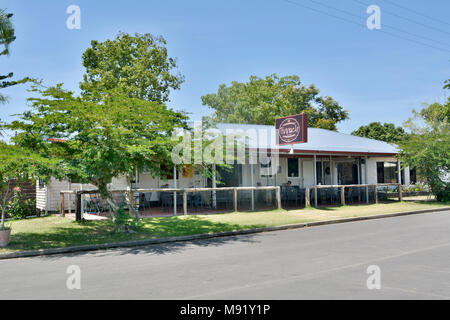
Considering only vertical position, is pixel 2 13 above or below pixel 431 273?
above

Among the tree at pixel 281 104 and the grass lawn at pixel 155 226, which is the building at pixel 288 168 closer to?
the grass lawn at pixel 155 226

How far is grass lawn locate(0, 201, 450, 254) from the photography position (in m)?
10.6

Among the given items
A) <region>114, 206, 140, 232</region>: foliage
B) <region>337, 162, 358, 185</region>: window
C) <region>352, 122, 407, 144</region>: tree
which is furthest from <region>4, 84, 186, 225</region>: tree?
<region>352, 122, 407, 144</region>: tree

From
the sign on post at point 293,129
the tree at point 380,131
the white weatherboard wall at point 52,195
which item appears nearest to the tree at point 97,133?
the white weatherboard wall at point 52,195

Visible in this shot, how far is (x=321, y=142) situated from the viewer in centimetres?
2341

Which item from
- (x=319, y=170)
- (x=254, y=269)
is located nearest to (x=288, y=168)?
(x=319, y=170)

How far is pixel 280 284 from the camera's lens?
226 inches

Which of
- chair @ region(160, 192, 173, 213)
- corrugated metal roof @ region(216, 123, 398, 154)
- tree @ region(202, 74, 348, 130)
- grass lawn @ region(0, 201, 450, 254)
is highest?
tree @ region(202, 74, 348, 130)

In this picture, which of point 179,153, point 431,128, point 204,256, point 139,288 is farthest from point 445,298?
point 431,128

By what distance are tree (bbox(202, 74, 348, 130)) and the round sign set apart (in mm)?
23666

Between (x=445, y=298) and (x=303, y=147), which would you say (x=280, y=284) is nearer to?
(x=445, y=298)

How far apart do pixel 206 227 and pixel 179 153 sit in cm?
283

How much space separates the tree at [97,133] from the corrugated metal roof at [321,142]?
28.1 ft

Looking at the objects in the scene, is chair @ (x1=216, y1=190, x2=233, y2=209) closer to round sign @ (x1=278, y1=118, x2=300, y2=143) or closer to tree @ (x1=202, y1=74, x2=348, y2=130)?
round sign @ (x1=278, y1=118, x2=300, y2=143)
